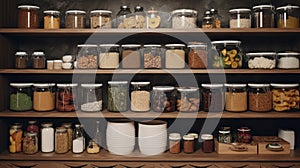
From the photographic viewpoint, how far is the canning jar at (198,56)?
2693mm

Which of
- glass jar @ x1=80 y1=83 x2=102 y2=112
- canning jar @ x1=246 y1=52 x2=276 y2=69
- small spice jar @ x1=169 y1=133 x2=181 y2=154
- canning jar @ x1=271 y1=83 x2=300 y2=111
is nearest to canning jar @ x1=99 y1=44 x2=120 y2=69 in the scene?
glass jar @ x1=80 y1=83 x2=102 y2=112

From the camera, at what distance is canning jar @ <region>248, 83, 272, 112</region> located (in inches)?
106

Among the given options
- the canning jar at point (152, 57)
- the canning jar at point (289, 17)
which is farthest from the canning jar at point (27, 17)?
the canning jar at point (289, 17)

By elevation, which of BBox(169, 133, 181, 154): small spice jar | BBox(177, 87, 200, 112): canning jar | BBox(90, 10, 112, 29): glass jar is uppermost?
BBox(90, 10, 112, 29): glass jar

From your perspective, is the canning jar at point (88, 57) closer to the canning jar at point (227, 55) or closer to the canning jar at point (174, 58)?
the canning jar at point (174, 58)

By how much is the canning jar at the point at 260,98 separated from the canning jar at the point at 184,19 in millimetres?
593

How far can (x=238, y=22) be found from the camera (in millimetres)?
2705

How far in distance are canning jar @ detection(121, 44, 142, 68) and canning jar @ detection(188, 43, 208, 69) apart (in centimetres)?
37

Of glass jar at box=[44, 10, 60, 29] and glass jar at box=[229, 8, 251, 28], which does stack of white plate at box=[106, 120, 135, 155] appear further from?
glass jar at box=[229, 8, 251, 28]

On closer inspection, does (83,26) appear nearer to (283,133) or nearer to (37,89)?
(37,89)

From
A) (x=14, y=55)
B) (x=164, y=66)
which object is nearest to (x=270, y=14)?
(x=164, y=66)


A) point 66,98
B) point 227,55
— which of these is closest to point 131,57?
point 66,98

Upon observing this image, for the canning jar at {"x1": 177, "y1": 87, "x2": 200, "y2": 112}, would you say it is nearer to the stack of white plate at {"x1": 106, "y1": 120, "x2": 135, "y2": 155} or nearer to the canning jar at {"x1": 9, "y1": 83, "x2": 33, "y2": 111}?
the stack of white plate at {"x1": 106, "y1": 120, "x2": 135, "y2": 155}

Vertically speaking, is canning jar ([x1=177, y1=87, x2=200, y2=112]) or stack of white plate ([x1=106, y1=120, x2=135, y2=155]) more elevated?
canning jar ([x1=177, y1=87, x2=200, y2=112])
